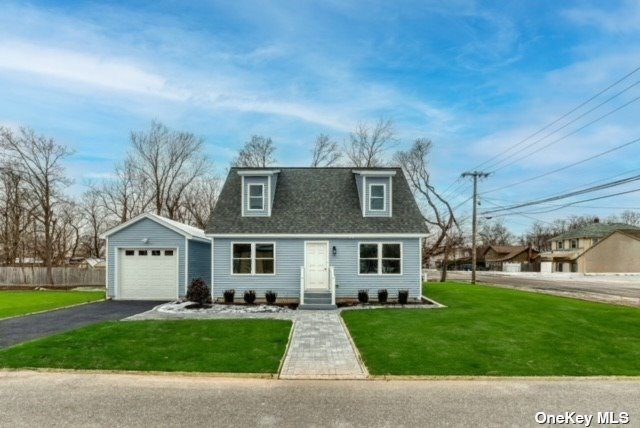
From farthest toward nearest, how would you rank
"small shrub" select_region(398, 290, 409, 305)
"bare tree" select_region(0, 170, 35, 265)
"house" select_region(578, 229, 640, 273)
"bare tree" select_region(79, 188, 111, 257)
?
1. "house" select_region(578, 229, 640, 273)
2. "bare tree" select_region(79, 188, 111, 257)
3. "bare tree" select_region(0, 170, 35, 265)
4. "small shrub" select_region(398, 290, 409, 305)

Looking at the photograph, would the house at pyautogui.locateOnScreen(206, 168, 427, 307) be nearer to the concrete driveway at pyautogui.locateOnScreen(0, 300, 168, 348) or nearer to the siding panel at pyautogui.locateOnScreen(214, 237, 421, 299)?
the siding panel at pyautogui.locateOnScreen(214, 237, 421, 299)

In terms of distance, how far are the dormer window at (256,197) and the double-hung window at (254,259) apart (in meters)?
1.69

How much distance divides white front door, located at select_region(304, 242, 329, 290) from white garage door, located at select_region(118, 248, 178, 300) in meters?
5.98

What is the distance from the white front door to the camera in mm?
16984

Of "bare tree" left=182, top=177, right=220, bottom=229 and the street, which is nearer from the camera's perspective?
the street

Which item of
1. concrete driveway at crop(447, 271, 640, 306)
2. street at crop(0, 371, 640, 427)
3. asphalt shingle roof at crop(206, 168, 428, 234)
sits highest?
asphalt shingle roof at crop(206, 168, 428, 234)

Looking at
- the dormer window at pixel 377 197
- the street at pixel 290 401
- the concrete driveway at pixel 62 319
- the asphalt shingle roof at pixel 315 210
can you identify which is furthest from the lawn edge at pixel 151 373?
the dormer window at pixel 377 197

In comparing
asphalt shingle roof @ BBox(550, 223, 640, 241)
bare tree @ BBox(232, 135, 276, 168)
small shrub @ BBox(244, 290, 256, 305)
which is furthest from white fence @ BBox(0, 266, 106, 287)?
asphalt shingle roof @ BBox(550, 223, 640, 241)

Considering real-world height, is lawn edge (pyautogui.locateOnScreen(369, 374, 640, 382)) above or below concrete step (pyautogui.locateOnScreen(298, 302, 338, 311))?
above

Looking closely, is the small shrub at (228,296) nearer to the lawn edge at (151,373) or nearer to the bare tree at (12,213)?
the lawn edge at (151,373)

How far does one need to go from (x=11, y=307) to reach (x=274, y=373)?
14.6 meters

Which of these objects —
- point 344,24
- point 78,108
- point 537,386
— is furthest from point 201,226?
point 537,386

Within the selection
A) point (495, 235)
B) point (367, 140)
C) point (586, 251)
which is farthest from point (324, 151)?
point (495, 235)

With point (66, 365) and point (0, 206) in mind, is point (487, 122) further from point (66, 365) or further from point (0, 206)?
point (0, 206)
